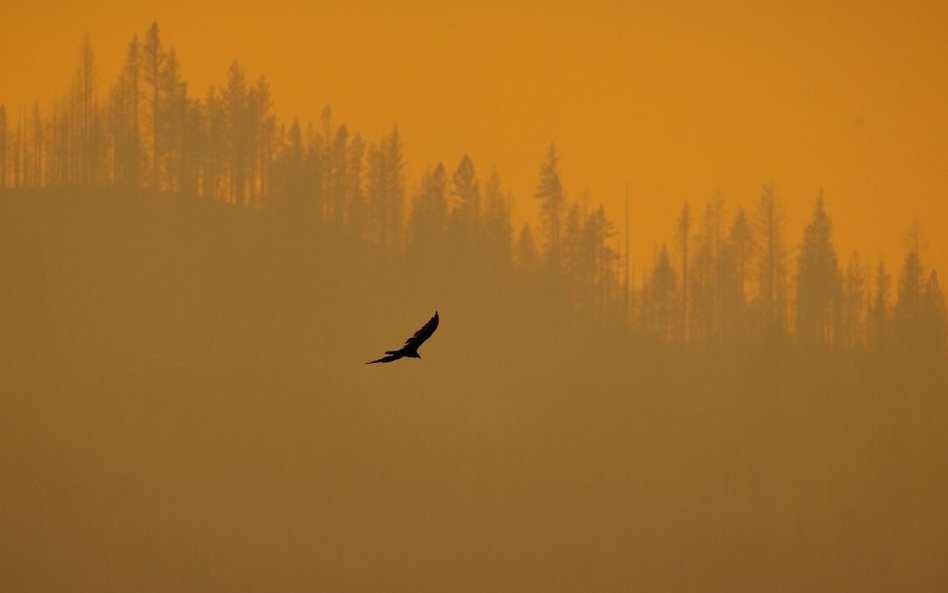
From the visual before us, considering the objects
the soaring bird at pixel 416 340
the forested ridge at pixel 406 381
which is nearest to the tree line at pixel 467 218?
the forested ridge at pixel 406 381

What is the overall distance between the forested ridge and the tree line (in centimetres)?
18

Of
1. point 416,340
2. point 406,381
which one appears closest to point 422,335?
point 416,340

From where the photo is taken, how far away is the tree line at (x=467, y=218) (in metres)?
111

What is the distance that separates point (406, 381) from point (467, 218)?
52.2 ft

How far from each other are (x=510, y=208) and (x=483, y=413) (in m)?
17.7

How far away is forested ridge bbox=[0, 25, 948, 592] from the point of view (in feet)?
313

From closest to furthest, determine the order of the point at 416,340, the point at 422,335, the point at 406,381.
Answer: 1. the point at 422,335
2. the point at 416,340
3. the point at 406,381

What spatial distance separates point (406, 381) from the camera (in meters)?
106

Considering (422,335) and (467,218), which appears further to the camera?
(467,218)

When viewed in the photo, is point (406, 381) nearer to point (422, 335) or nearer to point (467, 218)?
point (467, 218)

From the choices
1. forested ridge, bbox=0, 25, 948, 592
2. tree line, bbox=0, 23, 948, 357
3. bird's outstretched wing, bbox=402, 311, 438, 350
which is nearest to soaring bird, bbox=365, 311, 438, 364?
bird's outstretched wing, bbox=402, 311, 438, 350

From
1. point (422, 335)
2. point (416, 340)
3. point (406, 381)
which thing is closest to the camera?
point (422, 335)

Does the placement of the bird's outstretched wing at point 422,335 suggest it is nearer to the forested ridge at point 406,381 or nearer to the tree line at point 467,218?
the forested ridge at point 406,381

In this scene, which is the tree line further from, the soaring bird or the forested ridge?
the soaring bird
